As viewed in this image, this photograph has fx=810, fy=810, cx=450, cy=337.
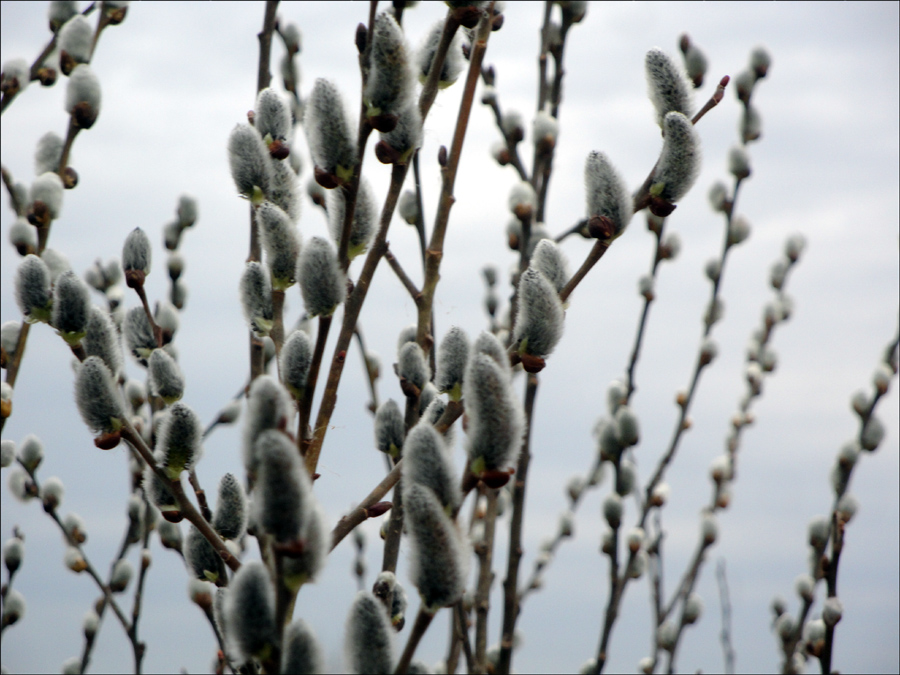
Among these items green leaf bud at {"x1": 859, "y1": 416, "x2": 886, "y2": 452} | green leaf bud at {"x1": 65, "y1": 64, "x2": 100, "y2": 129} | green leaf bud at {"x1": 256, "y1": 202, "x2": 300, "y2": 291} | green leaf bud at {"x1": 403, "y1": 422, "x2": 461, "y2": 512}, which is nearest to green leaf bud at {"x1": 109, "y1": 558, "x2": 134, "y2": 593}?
green leaf bud at {"x1": 65, "y1": 64, "x2": 100, "y2": 129}

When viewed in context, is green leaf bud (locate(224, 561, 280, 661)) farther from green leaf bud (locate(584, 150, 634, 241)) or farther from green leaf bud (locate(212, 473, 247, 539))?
green leaf bud (locate(584, 150, 634, 241))

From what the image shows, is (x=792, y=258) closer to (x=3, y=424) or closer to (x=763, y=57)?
(x=763, y=57)

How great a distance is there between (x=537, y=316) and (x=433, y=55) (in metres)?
0.33

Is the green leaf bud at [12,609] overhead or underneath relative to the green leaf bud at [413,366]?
underneath

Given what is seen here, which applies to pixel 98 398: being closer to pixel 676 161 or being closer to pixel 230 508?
pixel 230 508

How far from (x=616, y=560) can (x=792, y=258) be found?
1108 mm

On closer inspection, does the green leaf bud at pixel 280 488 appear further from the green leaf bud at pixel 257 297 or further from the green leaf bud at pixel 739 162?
the green leaf bud at pixel 739 162

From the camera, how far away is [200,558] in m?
0.75

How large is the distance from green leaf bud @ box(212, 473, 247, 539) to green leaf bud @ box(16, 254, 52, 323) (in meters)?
0.22

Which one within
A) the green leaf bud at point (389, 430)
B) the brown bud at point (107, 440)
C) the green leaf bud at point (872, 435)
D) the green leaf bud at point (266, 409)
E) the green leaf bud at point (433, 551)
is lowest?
the green leaf bud at point (433, 551)

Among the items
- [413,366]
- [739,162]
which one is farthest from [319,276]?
[739,162]

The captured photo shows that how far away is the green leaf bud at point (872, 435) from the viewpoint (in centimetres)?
177

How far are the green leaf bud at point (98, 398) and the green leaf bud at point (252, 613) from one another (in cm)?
23

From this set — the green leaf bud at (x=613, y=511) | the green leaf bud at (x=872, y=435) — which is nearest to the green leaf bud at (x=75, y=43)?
the green leaf bud at (x=613, y=511)
